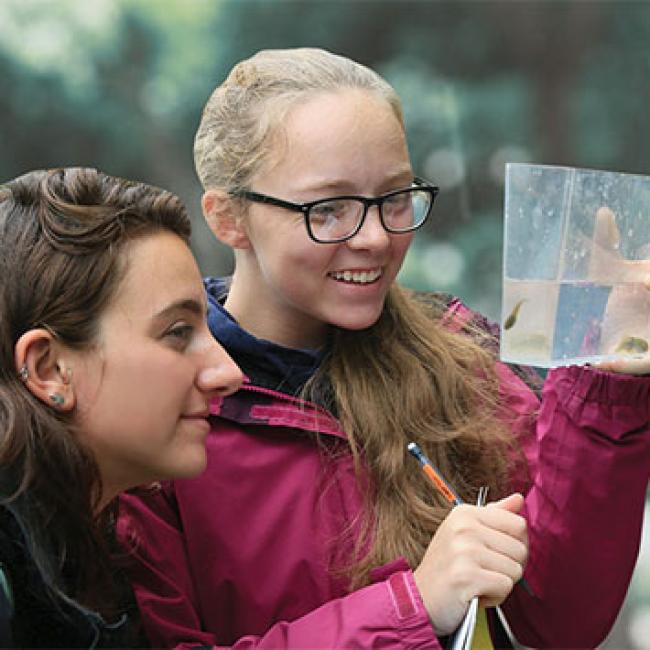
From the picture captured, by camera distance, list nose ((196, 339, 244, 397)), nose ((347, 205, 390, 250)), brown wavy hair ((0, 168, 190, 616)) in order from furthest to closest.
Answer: nose ((347, 205, 390, 250)) → nose ((196, 339, 244, 397)) → brown wavy hair ((0, 168, 190, 616))

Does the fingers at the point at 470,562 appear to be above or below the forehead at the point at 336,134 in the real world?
below

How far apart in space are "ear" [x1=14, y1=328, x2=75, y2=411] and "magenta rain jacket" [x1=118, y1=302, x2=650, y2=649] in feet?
0.80

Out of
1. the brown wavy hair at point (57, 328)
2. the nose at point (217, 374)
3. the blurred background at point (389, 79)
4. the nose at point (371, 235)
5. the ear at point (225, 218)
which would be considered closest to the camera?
the brown wavy hair at point (57, 328)

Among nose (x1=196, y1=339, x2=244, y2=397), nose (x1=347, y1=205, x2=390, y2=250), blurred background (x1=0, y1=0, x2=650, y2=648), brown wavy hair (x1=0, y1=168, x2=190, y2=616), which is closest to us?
brown wavy hair (x1=0, y1=168, x2=190, y2=616)

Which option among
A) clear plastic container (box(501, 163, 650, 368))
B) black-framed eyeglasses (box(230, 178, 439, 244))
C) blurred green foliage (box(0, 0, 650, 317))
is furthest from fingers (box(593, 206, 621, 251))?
blurred green foliage (box(0, 0, 650, 317))

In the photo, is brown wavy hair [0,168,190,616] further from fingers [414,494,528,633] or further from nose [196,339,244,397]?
fingers [414,494,528,633]

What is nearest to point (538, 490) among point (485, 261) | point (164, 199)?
point (164, 199)

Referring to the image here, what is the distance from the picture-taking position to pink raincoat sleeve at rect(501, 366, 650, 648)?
1.18 metres

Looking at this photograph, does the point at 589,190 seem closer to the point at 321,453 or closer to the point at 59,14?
the point at 321,453

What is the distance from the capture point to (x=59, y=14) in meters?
2.36

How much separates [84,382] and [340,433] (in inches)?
15.1

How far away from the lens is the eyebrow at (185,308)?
110cm

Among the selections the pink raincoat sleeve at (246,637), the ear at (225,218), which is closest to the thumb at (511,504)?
the pink raincoat sleeve at (246,637)

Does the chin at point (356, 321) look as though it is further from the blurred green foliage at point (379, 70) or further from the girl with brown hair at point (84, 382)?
the blurred green foliage at point (379, 70)
